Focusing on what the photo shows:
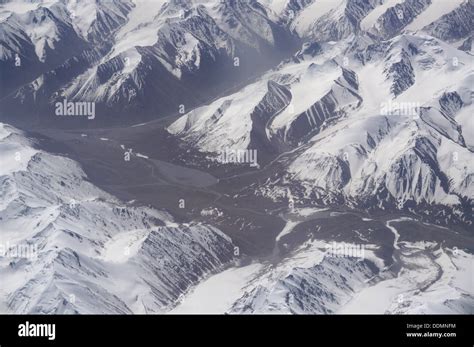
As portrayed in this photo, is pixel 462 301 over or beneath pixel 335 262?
beneath

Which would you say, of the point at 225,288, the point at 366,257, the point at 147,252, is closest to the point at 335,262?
the point at 366,257

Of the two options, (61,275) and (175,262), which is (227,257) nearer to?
(175,262)

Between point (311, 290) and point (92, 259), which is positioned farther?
point (92, 259)

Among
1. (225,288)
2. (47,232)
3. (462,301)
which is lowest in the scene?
(462,301)

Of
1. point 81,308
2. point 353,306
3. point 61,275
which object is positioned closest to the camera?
point 81,308

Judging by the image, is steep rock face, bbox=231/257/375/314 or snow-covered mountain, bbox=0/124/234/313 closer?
snow-covered mountain, bbox=0/124/234/313

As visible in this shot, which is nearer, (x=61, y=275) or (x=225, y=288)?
(x=61, y=275)

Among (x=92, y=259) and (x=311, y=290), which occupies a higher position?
(x=92, y=259)

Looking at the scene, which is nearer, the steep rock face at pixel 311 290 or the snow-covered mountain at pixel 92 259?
the snow-covered mountain at pixel 92 259
